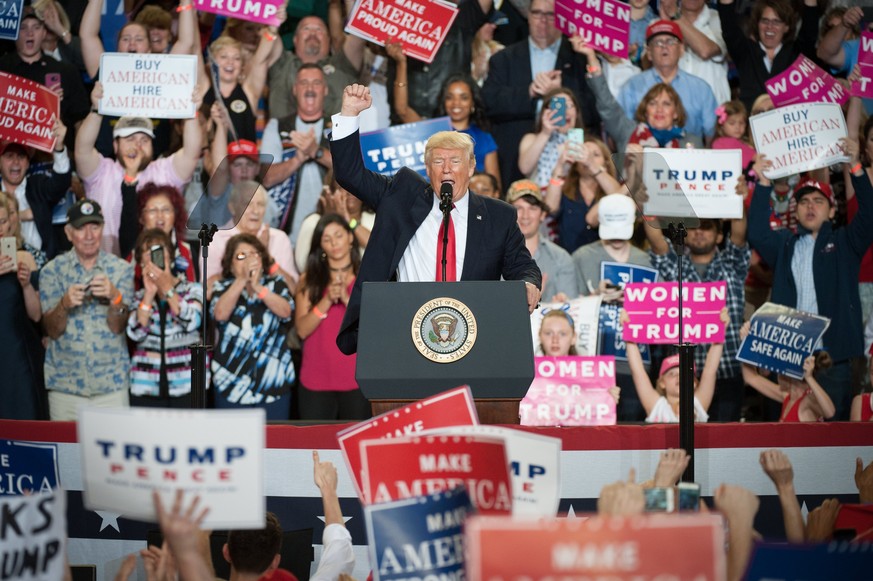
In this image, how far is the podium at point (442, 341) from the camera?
428 cm

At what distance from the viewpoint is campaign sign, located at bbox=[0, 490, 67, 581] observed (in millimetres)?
2975

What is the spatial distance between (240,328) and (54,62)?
9.16ft

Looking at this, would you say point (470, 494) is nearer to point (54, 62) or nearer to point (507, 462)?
point (507, 462)

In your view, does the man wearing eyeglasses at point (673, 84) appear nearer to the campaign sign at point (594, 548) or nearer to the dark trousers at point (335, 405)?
the dark trousers at point (335, 405)

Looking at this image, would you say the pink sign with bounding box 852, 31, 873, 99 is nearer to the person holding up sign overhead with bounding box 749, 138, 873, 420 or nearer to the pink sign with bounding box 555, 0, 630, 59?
the person holding up sign overhead with bounding box 749, 138, 873, 420

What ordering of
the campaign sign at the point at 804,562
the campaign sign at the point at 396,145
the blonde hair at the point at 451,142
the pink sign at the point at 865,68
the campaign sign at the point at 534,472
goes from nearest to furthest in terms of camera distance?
the campaign sign at the point at 804,562, the campaign sign at the point at 534,472, the blonde hair at the point at 451,142, the campaign sign at the point at 396,145, the pink sign at the point at 865,68

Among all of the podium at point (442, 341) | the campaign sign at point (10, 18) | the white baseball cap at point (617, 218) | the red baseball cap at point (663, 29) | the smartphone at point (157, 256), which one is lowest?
the podium at point (442, 341)

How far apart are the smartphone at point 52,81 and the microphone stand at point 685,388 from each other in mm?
4904

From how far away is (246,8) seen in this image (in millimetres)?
8141

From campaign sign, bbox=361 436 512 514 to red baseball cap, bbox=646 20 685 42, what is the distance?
18.3 feet

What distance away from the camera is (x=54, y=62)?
8.37 metres

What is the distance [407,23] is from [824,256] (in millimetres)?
3087

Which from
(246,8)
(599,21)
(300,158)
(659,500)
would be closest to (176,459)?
(659,500)

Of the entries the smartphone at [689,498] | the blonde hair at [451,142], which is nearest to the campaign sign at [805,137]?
the blonde hair at [451,142]
